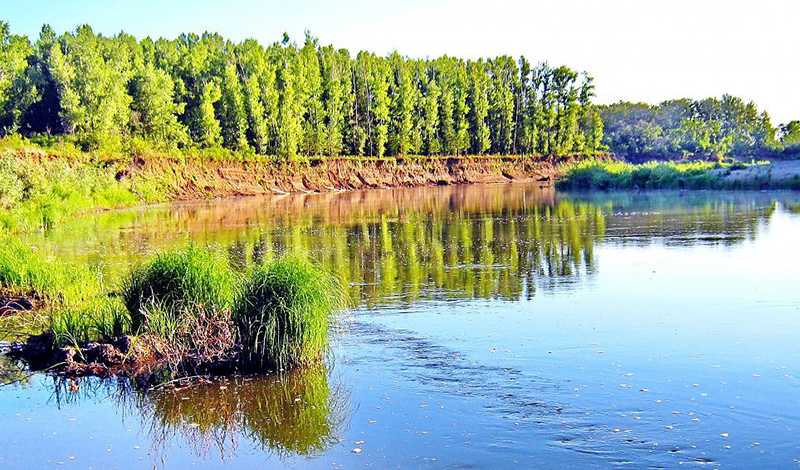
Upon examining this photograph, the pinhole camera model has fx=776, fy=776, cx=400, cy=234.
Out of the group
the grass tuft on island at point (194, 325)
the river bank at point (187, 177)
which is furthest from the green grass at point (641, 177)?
the grass tuft on island at point (194, 325)

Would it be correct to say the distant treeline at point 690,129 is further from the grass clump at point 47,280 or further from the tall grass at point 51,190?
the grass clump at point 47,280

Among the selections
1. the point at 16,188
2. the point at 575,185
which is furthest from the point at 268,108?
the point at 16,188

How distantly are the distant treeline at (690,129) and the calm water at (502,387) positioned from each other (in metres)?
99.6

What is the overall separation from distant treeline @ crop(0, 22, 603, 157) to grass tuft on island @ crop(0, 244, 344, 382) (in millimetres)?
49378

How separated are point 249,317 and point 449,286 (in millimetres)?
7877

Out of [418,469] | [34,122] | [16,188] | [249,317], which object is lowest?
[418,469]

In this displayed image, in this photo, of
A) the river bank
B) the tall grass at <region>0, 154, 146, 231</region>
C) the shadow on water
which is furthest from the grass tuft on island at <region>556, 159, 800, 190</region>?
the shadow on water

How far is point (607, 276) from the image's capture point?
19.6m

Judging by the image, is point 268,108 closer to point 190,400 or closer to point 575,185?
point 575,185

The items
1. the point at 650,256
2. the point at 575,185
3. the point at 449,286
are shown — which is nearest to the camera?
the point at 449,286

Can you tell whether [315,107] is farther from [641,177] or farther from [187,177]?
[641,177]

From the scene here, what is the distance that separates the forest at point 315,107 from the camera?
6588cm

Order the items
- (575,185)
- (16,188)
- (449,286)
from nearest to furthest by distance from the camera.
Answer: (449,286)
(16,188)
(575,185)

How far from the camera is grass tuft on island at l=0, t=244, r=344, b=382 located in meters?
11.3
